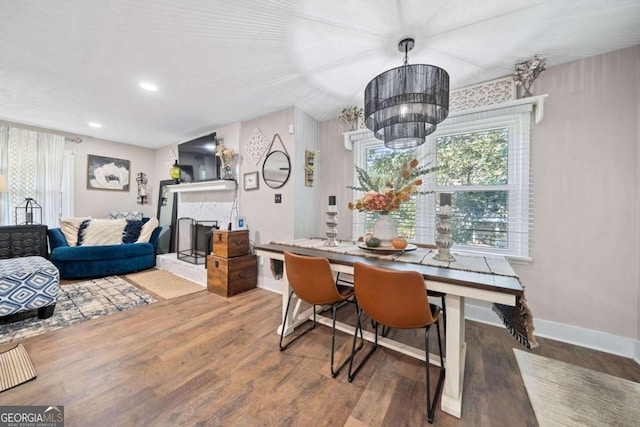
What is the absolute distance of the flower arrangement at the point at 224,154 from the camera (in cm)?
358

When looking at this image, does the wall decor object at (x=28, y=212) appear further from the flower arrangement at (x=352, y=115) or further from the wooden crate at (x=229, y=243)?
the flower arrangement at (x=352, y=115)

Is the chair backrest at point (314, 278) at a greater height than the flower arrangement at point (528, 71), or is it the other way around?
the flower arrangement at point (528, 71)

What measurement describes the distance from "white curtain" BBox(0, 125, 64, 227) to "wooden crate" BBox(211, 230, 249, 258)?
3.53 metres

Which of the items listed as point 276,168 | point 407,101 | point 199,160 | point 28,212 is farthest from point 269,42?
point 28,212

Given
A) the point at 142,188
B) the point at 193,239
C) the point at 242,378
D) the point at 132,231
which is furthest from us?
the point at 142,188

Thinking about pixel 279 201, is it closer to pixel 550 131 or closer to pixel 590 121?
pixel 550 131

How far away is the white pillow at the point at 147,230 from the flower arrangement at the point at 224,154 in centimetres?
202

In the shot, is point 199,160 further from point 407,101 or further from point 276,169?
point 407,101

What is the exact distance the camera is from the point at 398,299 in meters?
1.27

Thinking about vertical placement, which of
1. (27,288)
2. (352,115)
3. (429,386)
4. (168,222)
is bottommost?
(429,386)

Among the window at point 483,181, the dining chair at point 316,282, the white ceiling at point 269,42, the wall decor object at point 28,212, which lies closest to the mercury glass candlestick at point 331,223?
the dining chair at point 316,282

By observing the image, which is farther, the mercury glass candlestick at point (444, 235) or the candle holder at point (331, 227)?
the candle holder at point (331, 227)

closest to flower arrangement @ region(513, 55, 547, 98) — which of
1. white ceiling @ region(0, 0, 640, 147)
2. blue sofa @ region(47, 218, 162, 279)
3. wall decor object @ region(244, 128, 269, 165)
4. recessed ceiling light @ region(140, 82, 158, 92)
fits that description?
white ceiling @ region(0, 0, 640, 147)

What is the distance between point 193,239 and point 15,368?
280 cm
